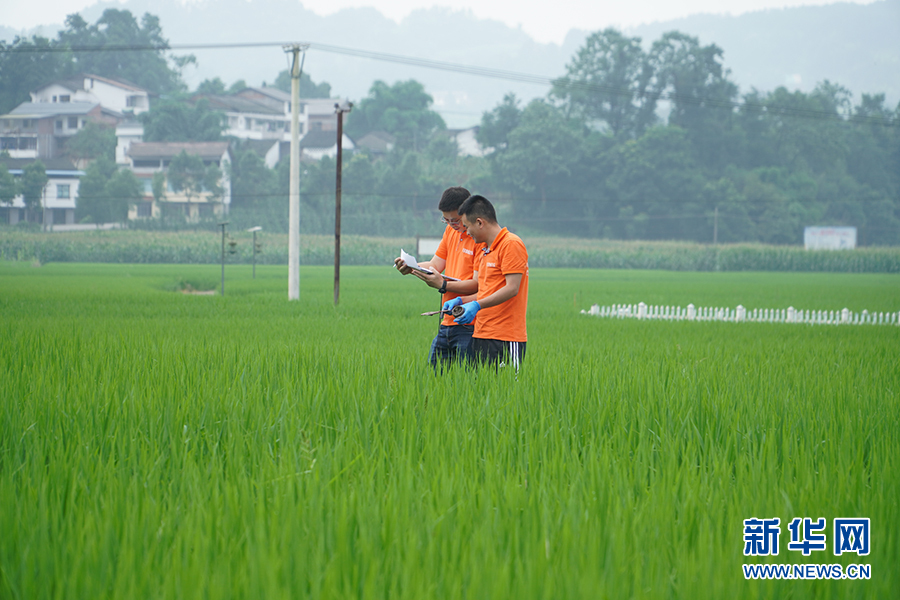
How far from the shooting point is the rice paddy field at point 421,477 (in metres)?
2.00

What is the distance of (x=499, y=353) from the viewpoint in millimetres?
5305

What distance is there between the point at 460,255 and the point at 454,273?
160mm

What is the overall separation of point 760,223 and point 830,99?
29873 millimetres

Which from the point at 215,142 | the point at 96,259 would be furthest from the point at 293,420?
the point at 215,142

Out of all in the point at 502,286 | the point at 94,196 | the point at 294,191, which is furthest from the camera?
the point at 94,196

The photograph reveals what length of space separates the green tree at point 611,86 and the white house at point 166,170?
38721 mm

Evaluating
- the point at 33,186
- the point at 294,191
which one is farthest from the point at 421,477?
the point at 33,186

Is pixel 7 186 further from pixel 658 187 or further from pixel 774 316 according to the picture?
pixel 658 187


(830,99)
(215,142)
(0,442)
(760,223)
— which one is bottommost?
(0,442)

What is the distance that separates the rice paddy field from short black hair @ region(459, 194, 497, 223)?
1057mm

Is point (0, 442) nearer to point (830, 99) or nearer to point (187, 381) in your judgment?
point (187, 381)

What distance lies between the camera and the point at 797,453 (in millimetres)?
3344

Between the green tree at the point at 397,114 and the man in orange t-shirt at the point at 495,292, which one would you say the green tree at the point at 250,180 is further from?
the man in orange t-shirt at the point at 495,292

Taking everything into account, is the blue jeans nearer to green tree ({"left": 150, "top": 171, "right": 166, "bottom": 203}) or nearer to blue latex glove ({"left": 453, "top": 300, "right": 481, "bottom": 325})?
blue latex glove ({"left": 453, "top": 300, "right": 481, "bottom": 325})
